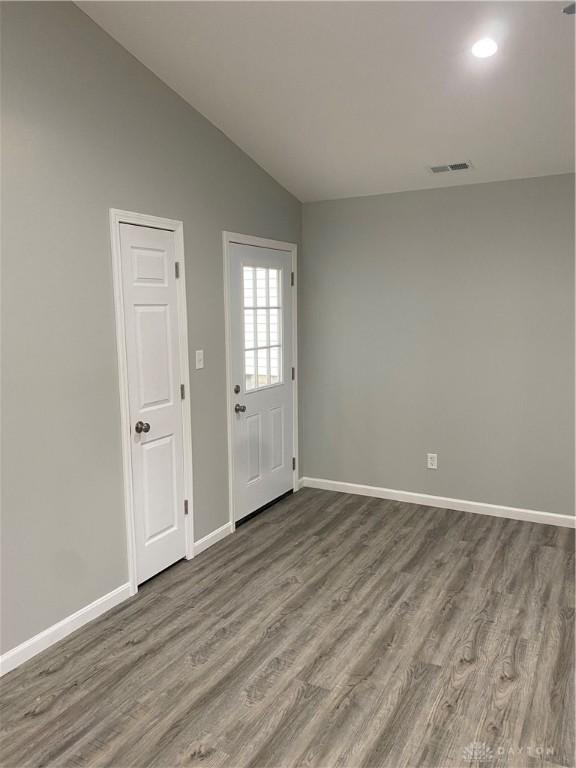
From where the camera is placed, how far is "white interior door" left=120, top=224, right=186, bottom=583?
3.08 meters

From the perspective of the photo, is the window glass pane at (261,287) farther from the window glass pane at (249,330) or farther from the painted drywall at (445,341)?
the painted drywall at (445,341)

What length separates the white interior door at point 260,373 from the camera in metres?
4.00

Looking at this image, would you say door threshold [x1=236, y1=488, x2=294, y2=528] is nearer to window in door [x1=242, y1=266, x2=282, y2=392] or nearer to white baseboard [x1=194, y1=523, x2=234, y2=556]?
white baseboard [x1=194, y1=523, x2=234, y2=556]

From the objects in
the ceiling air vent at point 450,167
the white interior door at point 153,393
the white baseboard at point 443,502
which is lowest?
the white baseboard at point 443,502

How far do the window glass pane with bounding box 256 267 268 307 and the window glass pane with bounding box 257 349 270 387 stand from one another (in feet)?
1.20

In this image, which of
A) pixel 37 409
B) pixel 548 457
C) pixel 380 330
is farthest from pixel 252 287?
pixel 548 457

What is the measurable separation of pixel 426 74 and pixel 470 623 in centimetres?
280

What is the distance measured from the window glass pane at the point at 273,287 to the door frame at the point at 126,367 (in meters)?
1.03

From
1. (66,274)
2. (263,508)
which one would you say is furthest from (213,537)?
(66,274)

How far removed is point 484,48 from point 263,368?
2.50m

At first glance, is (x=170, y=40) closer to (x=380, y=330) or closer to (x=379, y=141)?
(x=379, y=141)

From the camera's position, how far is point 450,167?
150 inches

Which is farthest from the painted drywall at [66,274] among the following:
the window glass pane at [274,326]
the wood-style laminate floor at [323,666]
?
the window glass pane at [274,326]

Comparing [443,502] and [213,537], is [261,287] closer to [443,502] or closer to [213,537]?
[213,537]
